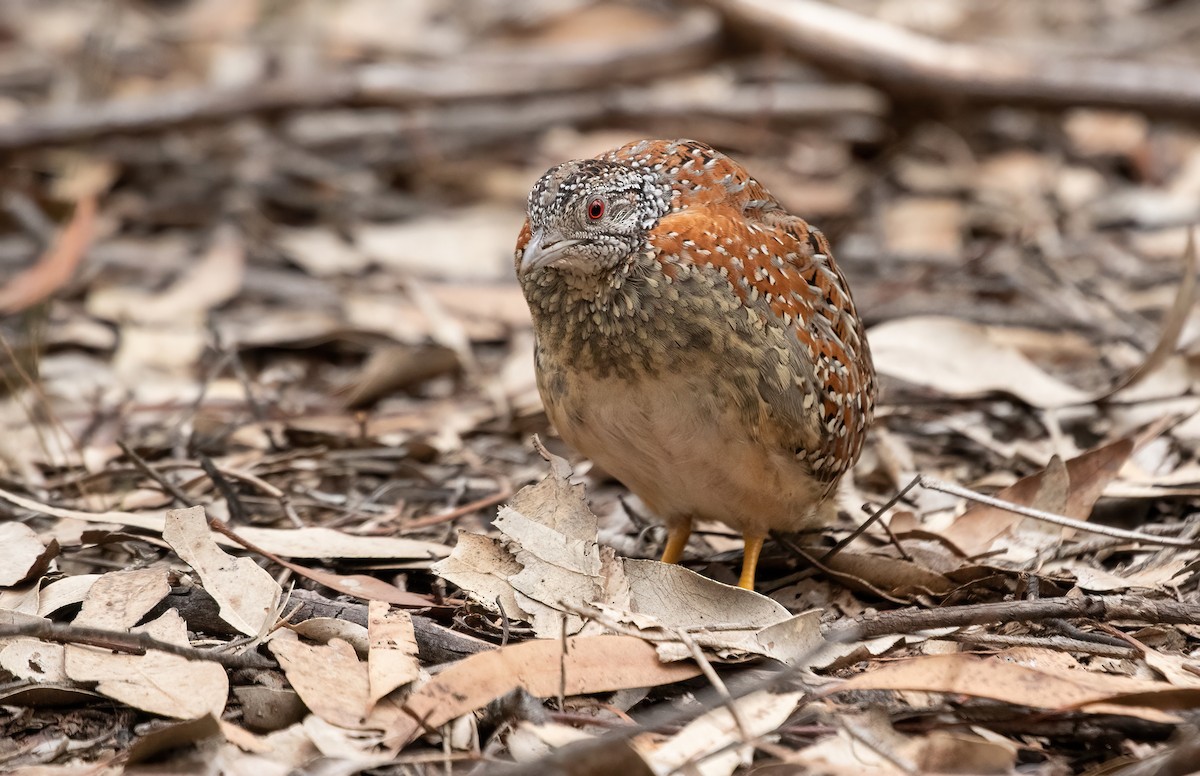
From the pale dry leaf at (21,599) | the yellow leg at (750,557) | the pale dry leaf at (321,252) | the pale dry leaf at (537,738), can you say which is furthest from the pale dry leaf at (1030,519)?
the pale dry leaf at (321,252)

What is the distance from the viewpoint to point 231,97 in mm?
7547

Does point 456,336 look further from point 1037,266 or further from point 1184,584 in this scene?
point 1184,584

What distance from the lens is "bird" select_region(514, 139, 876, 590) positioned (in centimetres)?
383

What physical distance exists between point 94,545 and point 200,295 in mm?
2828

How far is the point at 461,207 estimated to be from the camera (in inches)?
317

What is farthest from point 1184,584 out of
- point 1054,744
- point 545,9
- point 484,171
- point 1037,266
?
point 545,9

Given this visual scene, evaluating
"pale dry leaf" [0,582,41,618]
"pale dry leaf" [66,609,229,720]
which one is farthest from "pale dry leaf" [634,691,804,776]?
"pale dry leaf" [0,582,41,618]

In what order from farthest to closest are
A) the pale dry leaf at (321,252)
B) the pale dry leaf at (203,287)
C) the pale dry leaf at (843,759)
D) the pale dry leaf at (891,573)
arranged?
1. the pale dry leaf at (321,252)
2. the pale dry leaf at (203,287)
3. the pale dry leaf at (891,573)
4. the pale dry leaf at (843,759)

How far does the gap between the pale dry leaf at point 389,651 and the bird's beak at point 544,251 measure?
1.01 m

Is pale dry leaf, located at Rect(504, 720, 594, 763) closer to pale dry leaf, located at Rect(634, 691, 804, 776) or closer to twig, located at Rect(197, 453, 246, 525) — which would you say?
pale dry leaf, located at Rect(634, 691, 804, 776)

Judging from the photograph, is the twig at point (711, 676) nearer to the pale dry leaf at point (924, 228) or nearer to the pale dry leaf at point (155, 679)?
the pale dry leaf at point (155, 679)

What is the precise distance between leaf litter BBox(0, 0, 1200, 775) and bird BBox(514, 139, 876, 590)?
28cm

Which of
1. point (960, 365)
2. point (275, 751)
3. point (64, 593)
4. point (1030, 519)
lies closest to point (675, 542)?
point (1030, 519)

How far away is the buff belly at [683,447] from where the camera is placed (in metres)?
3.87
